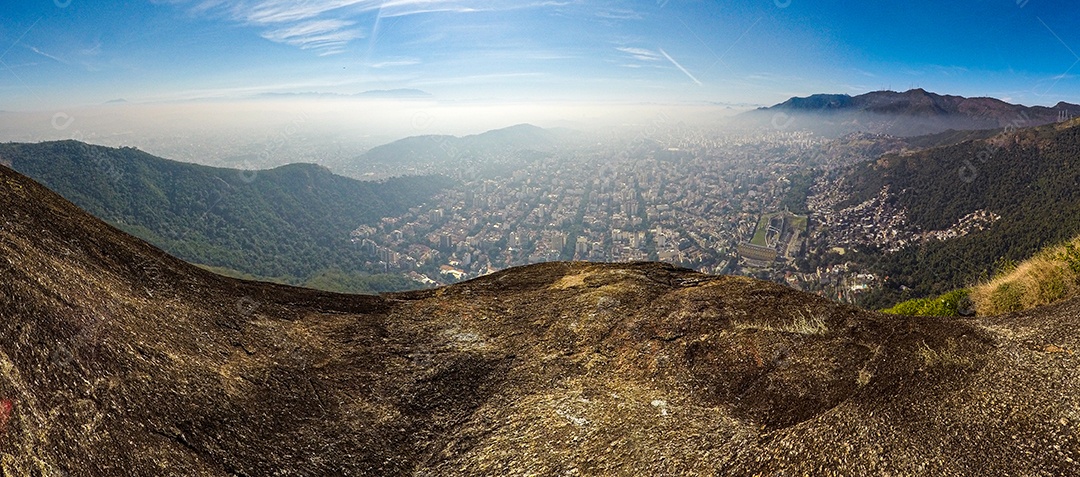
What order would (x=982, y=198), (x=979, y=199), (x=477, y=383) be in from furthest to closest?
(x=979, y=199), (x=982, y=198), (x=477, y=383)

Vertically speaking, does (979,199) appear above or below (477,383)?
below

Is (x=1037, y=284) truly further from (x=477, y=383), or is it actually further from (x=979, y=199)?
(x=979, y=199)

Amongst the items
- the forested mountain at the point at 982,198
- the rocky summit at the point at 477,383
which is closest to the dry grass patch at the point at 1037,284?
the rocky summit at the point at 477,383

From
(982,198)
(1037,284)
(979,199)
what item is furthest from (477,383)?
(979,199)

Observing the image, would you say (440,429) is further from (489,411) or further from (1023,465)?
(1023,465)

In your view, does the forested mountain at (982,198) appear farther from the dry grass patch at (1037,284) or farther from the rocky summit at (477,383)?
the rocky summit at (477,383)

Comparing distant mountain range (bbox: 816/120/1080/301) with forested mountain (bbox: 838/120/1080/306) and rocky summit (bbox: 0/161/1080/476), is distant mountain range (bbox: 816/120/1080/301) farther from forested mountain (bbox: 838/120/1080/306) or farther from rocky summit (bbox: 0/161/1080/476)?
rocky summit (bbox: 0/161/1080/476)
